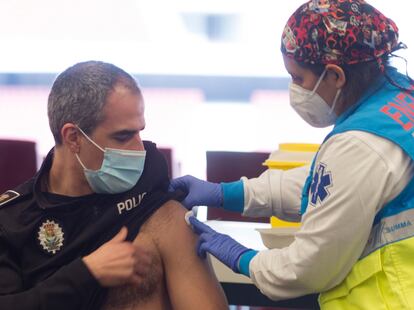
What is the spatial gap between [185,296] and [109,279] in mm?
219

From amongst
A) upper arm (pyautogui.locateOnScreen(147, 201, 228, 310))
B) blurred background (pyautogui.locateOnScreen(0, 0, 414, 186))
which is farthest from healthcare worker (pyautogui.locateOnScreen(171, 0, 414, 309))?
blurred background (pyautogui.locateOnScreen(0, 0, 414, 186))

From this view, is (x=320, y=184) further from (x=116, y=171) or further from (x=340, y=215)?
(x=116, y=171)

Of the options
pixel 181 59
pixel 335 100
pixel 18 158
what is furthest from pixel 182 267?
pixel 181 59

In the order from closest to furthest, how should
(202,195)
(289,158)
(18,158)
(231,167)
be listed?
(202,195)
(289,158)
(231,167)
(18,158)

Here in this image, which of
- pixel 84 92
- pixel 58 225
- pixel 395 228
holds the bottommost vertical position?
pixel 58 225

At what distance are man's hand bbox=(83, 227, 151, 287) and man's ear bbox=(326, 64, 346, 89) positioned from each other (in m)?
0.62

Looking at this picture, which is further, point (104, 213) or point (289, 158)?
point (289, 158)

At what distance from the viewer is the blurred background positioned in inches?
171

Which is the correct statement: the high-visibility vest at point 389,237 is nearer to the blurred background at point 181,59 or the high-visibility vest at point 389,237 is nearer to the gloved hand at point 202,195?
the gloved hand at point 202,195

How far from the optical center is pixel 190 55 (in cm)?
449

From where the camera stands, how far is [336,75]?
4.86ft

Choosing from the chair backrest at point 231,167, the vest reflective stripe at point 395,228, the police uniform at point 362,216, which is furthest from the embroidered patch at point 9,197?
the chair backrest at point 231,167

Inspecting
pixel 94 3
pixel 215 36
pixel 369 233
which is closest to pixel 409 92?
pixel 369 233

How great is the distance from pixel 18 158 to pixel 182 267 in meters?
1.60
